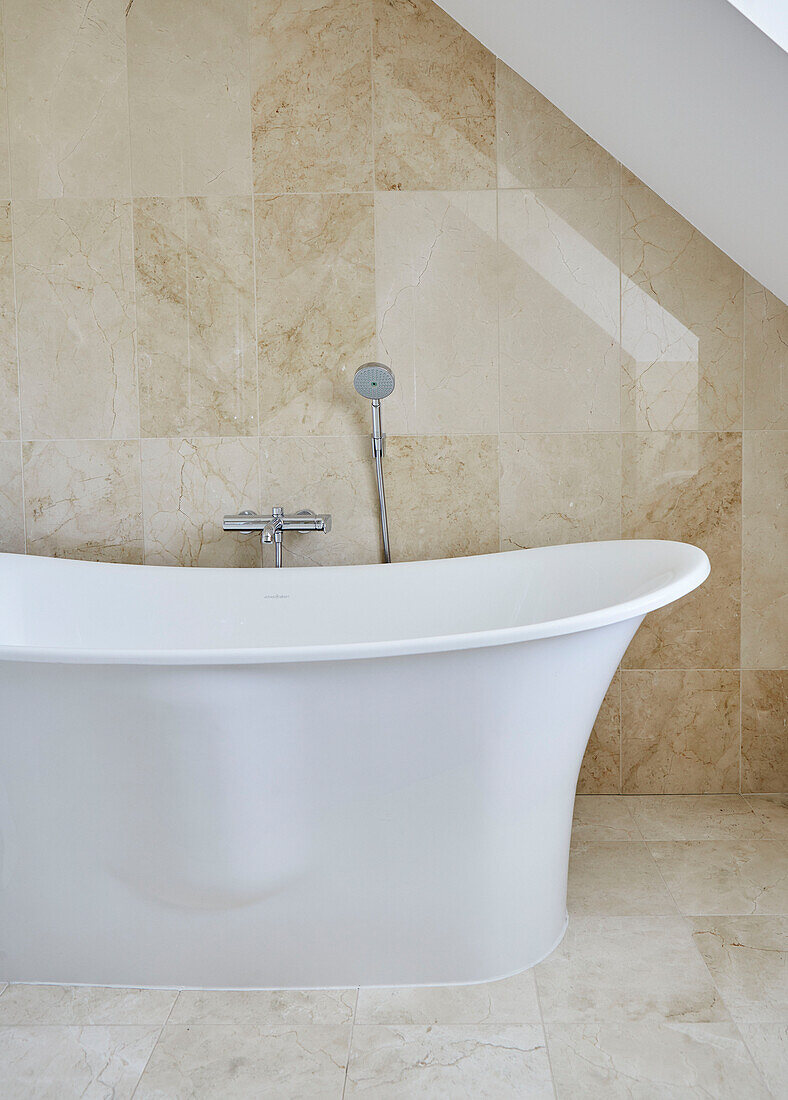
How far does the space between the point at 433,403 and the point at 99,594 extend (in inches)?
38.5

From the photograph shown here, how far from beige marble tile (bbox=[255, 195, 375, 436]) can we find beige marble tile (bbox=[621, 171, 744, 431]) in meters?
0.68

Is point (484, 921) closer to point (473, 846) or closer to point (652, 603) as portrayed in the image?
point (473, 846)

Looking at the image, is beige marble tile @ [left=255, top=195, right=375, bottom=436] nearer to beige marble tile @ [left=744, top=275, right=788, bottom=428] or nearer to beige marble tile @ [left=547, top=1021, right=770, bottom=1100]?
beige marble tile @ [left=744, top=275, right=788, bottom=428]

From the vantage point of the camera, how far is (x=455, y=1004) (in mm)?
1501

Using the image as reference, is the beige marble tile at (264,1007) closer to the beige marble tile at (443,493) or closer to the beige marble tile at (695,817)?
the beige marble tile at (695,817)

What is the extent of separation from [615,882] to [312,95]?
6.69 ft

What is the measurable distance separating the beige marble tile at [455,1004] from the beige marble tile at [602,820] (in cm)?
62

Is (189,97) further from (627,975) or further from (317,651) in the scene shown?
(627,975)

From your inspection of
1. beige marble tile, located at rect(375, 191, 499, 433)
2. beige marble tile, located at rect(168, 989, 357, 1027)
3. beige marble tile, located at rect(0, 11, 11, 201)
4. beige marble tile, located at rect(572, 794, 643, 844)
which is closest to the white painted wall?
beige marble tile, located at rect(375, 191, 499, 433)

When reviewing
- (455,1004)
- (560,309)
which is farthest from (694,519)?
(455,1004)

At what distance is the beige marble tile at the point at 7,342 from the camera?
2330 millimetres

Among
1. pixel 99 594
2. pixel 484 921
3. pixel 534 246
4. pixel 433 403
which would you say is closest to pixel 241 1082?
pixel 484 921

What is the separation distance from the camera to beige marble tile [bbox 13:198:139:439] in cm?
232

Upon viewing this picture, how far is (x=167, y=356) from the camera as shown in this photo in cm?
234
